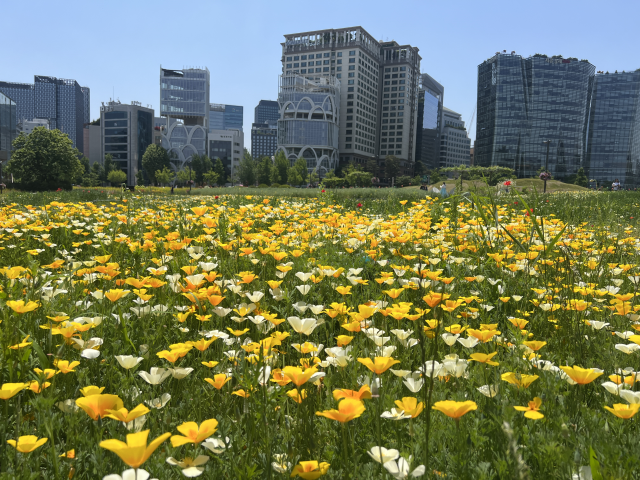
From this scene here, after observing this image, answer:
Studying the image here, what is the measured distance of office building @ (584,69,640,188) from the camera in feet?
359

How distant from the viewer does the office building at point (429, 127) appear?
150m

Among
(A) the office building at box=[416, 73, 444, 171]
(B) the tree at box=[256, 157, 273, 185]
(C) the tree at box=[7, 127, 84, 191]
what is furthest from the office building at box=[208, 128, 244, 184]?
(C) the tree at box=[7, 127, 84, 191]

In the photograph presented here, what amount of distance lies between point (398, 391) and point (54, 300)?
173 cm

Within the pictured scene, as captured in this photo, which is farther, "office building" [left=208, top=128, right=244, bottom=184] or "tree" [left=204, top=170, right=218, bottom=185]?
"office building" [left=208, top=128, right=244, bottom=184]

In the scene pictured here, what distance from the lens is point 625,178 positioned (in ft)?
366

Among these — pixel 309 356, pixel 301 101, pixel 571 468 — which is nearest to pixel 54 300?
pixel 309 356

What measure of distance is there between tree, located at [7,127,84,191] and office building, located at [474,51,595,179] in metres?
99.7

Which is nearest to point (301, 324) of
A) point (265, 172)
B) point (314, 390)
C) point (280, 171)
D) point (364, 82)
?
point (314, 390)

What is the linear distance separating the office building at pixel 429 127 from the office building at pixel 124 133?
9329 centimetres

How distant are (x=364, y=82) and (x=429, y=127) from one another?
1745 inches

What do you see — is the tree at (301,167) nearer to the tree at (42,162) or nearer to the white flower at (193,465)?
the tree at (42,162)

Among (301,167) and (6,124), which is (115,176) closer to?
(301,167)

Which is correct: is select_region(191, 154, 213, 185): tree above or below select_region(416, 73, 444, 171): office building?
below

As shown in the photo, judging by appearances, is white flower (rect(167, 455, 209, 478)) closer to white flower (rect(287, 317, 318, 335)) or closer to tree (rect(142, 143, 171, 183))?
white flower (rect(287, 317, 318, 335))
